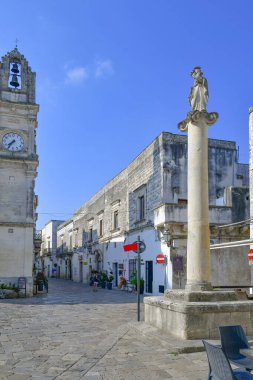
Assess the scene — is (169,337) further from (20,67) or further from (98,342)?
(20,67)

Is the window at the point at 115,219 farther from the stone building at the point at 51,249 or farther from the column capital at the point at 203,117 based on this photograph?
the stone building at the point at 51,249

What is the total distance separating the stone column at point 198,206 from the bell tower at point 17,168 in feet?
45.0

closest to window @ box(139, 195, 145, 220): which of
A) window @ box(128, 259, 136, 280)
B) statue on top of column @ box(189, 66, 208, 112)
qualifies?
window @ box(128, 259, 136, 280)

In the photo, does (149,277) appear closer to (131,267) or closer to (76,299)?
(131,267)

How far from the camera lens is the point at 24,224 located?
20.2 m

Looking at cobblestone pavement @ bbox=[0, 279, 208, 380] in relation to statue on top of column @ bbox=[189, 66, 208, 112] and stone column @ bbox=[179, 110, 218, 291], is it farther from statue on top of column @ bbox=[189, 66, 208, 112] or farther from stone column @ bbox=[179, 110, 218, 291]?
statue on top of column @ bbox=[189, 66, 208, 112]

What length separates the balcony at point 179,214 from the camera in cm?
1764

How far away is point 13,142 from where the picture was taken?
2092 cm

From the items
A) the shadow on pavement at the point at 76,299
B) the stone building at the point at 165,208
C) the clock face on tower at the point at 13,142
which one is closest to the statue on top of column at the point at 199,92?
the stone building at the point at 165,208

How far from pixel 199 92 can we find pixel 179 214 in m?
9.78

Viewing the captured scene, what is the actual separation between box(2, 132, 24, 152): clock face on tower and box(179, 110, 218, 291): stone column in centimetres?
1423

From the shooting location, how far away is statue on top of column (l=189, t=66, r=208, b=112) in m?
8.57

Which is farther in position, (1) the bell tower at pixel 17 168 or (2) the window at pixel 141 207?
(2) the window at pixel 141 207

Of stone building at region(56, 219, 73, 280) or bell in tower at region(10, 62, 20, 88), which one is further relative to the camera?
stone building at region(56, 219, 73, 280)
